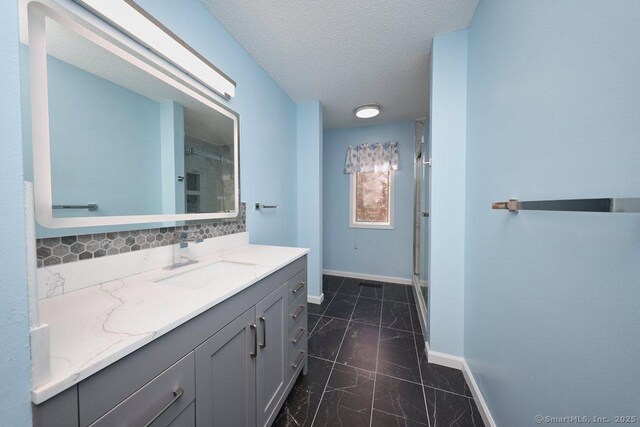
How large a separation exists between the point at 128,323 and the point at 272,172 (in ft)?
5.41

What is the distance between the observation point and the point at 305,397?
133cm

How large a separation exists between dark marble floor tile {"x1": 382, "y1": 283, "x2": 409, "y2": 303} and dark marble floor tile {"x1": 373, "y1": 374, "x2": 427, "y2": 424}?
131 centimetres

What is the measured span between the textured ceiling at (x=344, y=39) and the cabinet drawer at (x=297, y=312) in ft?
5.99

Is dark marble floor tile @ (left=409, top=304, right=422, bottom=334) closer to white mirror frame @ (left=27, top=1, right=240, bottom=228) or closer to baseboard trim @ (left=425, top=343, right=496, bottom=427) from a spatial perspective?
baseboard trim @ (left=425, top=343, right=496, bottom=427)

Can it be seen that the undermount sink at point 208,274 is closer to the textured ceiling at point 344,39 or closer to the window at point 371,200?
the textured ceiling at point 344,39

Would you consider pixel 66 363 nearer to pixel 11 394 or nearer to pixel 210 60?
pixel 11 394

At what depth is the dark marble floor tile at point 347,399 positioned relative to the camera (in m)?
1.19

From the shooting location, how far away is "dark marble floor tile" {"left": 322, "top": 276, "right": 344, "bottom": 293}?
2998mm

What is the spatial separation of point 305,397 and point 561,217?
154 centimetres

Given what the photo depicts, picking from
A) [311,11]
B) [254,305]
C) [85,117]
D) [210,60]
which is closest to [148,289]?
[254,305]

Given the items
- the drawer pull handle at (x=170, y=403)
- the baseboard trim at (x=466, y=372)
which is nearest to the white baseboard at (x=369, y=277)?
the baseboard trim at (x=466, y=372)

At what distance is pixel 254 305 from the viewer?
0.93 m

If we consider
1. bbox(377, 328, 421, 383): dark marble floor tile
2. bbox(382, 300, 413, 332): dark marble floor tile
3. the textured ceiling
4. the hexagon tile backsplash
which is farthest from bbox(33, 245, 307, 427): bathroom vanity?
the textured ceiling

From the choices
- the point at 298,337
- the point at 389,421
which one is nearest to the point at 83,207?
the point at 298,337
